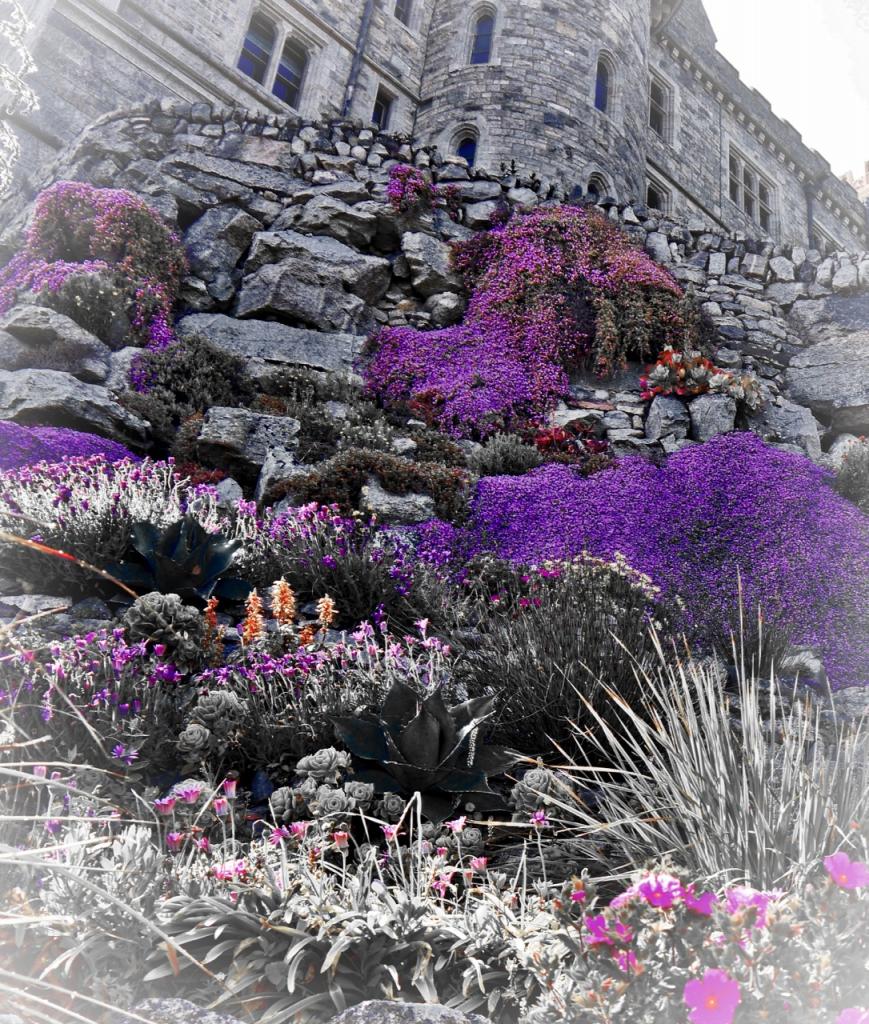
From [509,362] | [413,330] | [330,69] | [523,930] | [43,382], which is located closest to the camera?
[523,930]

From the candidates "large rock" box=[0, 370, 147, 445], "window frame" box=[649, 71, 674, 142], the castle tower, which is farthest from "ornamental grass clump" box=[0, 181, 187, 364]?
"window frame" box=[649, 71, 674, 142]

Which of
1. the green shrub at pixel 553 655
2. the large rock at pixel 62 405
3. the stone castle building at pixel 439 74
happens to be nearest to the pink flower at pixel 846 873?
the green shrub at pixel 553 655

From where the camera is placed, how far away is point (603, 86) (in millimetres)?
19188

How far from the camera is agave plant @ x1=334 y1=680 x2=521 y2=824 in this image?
3.25 metres

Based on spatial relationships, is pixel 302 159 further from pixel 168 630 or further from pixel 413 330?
pixel 168 630

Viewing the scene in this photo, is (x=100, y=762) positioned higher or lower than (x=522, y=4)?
lower

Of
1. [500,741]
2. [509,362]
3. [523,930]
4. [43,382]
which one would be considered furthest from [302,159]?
[523,930]

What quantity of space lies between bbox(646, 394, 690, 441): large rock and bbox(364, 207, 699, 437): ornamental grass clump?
1.05 m

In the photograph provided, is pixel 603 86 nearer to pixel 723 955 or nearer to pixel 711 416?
pixel 711 416

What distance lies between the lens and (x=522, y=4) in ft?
61.3

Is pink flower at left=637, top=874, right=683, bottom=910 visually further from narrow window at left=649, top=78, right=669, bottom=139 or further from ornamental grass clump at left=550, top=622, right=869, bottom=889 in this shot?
narrow window at left=649, top=78, right=669, bottom=139

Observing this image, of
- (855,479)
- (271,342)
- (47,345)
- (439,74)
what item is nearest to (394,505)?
(271,342)

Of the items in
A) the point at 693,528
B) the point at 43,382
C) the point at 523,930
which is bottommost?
the point at 523,930

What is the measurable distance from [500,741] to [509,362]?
673cm
